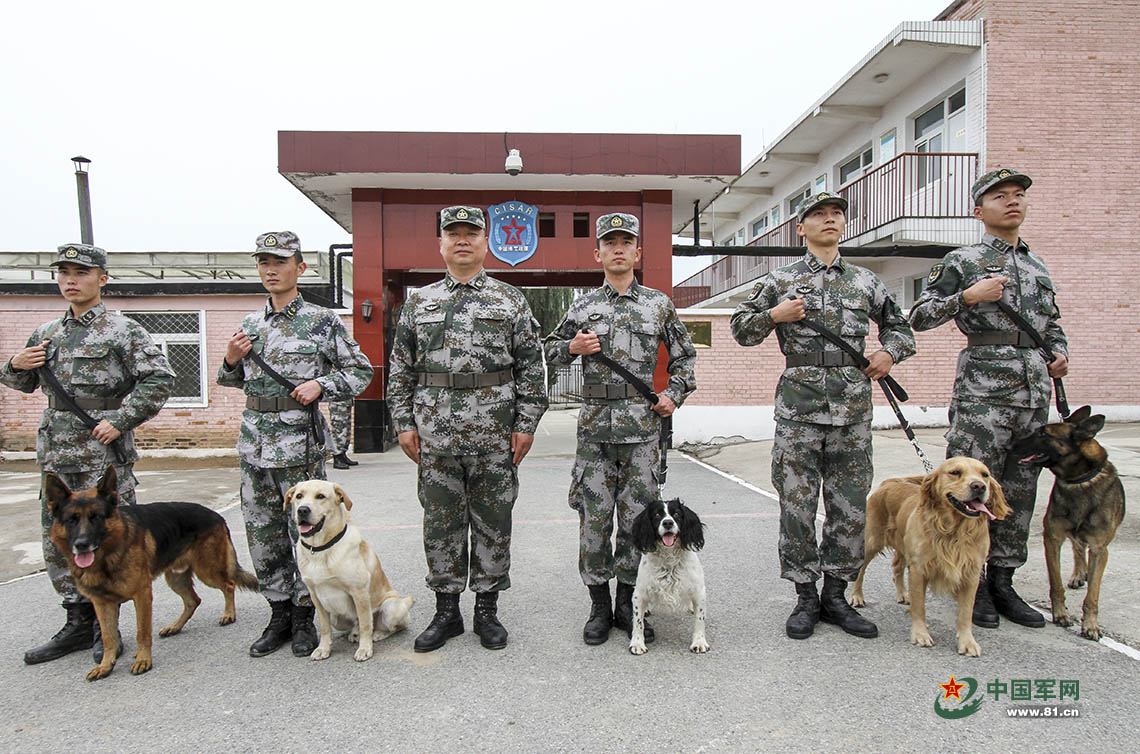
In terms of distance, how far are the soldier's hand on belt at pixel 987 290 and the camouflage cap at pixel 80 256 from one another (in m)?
4.59

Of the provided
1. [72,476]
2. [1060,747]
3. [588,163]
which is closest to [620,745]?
[1060,747]

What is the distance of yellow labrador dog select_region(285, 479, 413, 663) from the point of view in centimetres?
309

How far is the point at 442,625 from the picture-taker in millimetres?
3363

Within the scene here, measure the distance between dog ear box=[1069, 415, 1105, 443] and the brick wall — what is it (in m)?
10.1

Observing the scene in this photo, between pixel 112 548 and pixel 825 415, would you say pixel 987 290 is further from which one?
pixel 112 548

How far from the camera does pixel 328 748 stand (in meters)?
2.42

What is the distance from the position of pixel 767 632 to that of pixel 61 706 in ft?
10.5

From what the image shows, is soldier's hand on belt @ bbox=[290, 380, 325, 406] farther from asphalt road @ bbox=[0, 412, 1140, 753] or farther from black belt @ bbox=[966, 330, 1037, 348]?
black belt @ bbox=[966, 330, 1037, 348]

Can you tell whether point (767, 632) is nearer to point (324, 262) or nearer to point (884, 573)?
point (884, 573)

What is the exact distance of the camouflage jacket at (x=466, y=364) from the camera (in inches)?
129

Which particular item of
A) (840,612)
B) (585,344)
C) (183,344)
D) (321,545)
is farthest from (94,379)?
(183,344)

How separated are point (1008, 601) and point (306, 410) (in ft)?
12.4

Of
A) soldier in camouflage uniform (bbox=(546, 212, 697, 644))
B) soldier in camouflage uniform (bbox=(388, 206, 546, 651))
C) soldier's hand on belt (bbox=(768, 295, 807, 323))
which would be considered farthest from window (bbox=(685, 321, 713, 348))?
soldier in camouflage uniform (bbox=(388, 206, 546, 651))

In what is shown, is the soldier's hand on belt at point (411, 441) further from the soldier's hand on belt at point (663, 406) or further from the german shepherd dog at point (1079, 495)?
the german shepherd dog at point (1079, 495)
